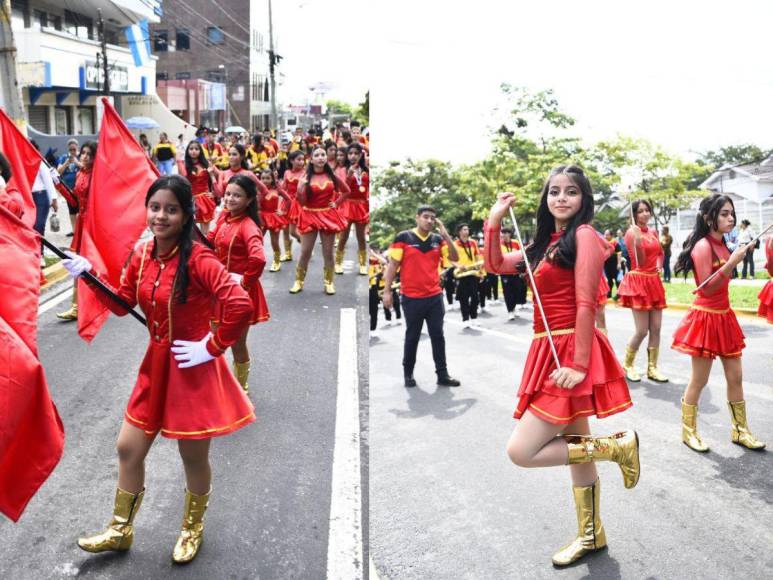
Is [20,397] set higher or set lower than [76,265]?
lower

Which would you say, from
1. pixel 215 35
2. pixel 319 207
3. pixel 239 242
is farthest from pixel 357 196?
pixel 215 35

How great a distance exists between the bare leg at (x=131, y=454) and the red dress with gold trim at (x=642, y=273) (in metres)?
1.49

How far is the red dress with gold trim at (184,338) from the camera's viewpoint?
217 centimetres

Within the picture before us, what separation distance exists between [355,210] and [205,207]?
1705 millimetres

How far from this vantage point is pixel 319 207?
228 inches

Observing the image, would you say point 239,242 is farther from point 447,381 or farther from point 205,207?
point 205,207

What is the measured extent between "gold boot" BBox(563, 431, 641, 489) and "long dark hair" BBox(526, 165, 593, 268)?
18.1 inches

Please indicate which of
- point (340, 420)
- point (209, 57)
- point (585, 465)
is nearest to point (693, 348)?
point (585, 465)

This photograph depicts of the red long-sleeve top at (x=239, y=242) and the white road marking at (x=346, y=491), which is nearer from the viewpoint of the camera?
the white road marking at (x=346, y=491)

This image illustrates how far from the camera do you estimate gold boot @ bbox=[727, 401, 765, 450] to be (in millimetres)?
1941

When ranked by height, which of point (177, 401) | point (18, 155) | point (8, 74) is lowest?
point (177, 401)

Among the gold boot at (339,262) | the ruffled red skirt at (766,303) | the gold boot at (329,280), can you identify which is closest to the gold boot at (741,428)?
the ruffled red skirt at (766,303)

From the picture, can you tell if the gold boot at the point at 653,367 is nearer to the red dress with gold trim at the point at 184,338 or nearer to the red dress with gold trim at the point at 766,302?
the red dress with gold trim at the point at 766,302

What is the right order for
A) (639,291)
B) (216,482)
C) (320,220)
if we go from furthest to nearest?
(320,220) → (216,482) → (639,291)
